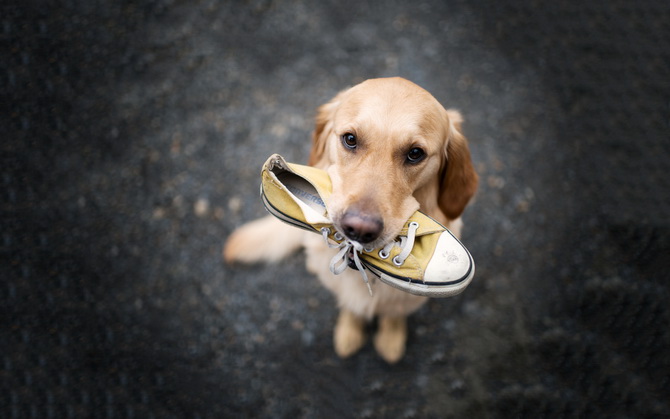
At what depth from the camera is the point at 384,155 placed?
5.46ft

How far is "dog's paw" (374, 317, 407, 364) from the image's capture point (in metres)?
2.64

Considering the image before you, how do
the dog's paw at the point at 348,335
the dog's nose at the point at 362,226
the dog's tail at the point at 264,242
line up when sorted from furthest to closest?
1. the dog's paw at the point at 348,335
2. the dog's tail at the point at 264,242
3. the dog's nose at the point at 362,226

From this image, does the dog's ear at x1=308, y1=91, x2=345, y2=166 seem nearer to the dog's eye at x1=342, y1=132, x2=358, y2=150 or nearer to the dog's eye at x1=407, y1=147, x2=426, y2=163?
the dog's eye at x1=342, y1=132, x2=358, y2=150

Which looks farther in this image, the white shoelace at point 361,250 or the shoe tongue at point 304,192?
the shoe tongue at point 304,192

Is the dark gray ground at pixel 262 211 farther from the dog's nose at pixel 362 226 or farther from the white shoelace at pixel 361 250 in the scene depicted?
the dog's nose at pixel 362 226

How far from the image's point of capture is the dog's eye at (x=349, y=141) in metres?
1.74

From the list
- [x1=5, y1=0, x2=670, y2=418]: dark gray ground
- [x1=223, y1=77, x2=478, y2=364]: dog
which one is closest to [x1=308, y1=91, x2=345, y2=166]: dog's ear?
[x1=223, y1=77, x2=478, y2=364]: dog

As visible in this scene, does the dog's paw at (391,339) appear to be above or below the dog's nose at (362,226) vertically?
below

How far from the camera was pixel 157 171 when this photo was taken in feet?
9.70

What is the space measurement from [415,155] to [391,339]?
1454 mm

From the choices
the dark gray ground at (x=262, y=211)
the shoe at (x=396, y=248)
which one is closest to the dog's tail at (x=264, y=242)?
the dark gray ground at (x=262, y=211)

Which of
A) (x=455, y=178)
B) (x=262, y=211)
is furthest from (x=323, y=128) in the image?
(x=262, y=211)

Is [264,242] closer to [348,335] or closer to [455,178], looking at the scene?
[348,335]

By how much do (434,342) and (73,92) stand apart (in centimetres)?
332
